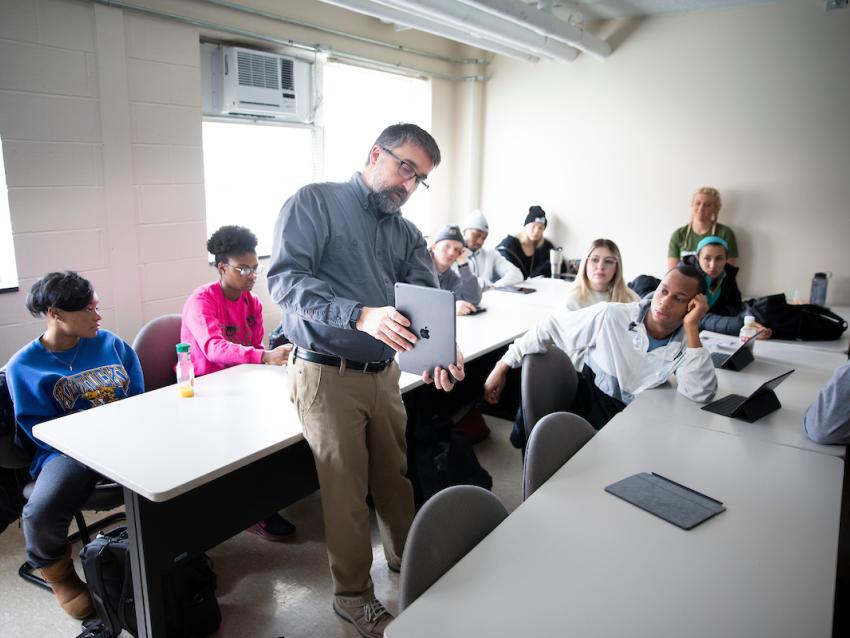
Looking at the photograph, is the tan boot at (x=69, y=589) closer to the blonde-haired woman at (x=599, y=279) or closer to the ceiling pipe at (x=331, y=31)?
the blonde-haired woman at (x=599, y=279)

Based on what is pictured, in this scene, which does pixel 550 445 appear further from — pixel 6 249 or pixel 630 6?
pixel 630 6

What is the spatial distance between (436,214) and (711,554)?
5399 millimetres

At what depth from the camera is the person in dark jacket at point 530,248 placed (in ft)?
18.4

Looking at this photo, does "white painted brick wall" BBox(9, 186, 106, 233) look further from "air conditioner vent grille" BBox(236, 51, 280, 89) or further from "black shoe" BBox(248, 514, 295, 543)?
"black shoe" BBox(248, 514, 295, 543)

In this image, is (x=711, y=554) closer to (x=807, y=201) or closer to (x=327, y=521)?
(x=327, y=521)

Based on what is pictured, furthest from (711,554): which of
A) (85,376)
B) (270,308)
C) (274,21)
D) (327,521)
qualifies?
(274,21)

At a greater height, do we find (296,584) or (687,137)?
(687,137)

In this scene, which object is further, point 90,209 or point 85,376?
point 90,209

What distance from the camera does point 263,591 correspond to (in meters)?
2.27

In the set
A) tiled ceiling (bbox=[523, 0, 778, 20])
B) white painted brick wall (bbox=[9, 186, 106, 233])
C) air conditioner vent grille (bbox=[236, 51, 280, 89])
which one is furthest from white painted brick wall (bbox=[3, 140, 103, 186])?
tiled ceiling (bbox=[523, 0, 778, 20])

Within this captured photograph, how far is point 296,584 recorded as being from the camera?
7.61 feet

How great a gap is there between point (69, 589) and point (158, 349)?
99 centimetres

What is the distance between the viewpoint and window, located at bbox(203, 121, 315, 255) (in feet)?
14.5

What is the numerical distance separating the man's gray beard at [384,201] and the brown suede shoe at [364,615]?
1240 mm
